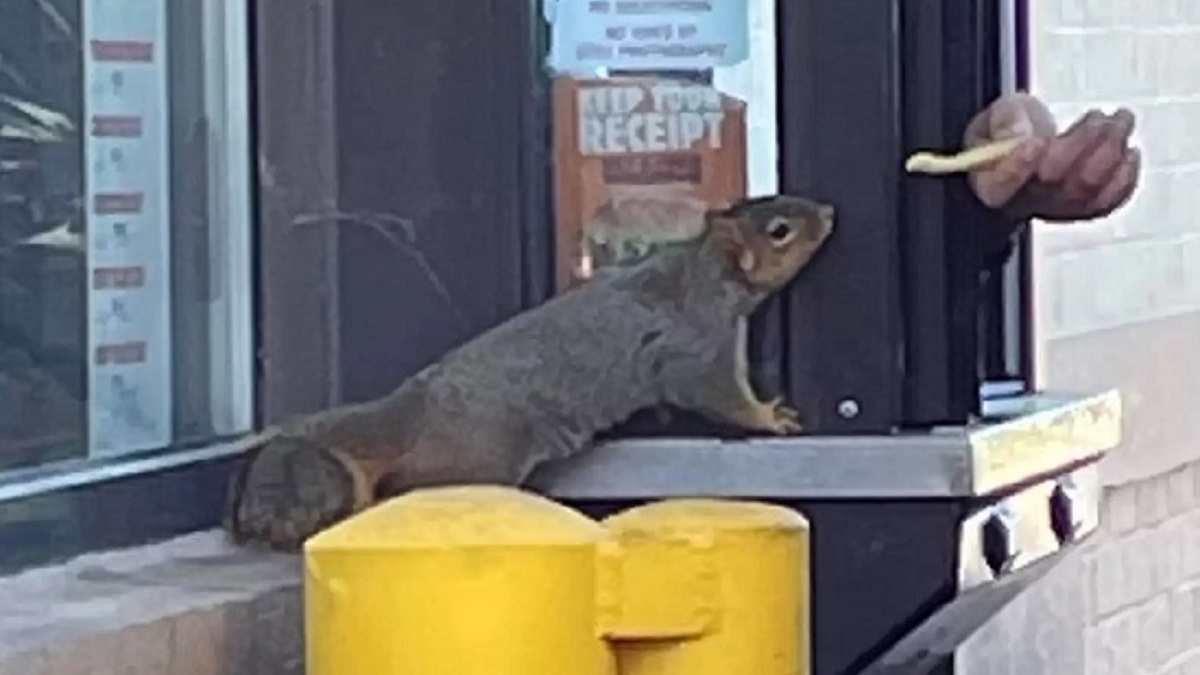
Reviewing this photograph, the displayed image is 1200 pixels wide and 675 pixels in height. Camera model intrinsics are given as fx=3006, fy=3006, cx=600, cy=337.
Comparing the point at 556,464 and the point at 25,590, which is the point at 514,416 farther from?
the point at 25,590

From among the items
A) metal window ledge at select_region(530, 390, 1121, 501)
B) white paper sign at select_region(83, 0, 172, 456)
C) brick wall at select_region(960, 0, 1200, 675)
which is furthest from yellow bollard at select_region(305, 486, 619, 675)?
brick wall at select_region(960, 0, 1200, 675)

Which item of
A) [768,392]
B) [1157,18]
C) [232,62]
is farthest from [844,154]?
[1157,18]

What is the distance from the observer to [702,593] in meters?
1.93

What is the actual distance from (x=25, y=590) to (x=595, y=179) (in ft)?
1.98

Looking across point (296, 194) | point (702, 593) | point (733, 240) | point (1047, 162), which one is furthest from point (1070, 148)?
point (702, 593)

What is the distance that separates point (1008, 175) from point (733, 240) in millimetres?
251

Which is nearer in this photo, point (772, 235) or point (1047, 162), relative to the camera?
point (772, 235)

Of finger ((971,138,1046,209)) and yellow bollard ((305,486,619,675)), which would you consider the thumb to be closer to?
finger ((971,138,1046,209))

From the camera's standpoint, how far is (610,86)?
248cm

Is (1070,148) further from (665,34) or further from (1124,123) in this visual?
(665,34)

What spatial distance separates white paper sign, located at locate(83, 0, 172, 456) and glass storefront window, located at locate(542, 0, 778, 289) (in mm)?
330

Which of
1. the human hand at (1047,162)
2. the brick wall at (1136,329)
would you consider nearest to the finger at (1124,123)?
the human hand at (1047,162)

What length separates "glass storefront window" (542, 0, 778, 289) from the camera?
246 centimetres

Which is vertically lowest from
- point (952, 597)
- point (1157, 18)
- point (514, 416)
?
point (952, 597)
